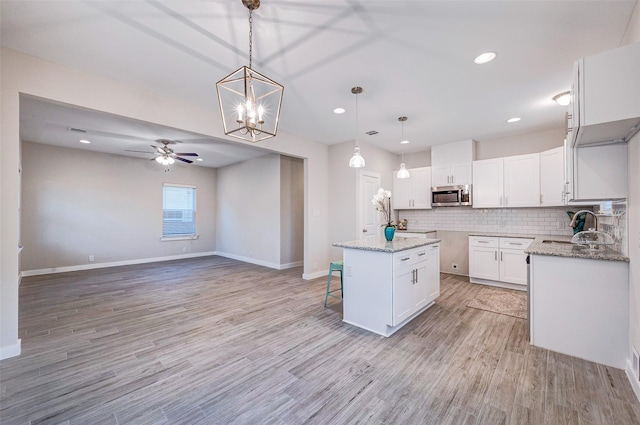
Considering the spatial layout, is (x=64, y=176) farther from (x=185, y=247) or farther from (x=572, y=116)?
(x=572, y=116)

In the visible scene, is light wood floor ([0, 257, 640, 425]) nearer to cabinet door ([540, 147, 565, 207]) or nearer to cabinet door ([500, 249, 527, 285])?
cabinet door ([500, 249, 527, 285])

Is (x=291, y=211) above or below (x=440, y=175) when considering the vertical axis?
below

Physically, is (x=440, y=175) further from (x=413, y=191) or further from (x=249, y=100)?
(x=249, y=100)

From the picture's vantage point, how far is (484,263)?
4.83 metres

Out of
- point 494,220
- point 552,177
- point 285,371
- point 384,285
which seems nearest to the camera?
point 285,371

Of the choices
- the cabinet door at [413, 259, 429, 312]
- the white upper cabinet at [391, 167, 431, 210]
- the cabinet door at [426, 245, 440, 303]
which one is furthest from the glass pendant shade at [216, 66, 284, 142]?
the white upper cabinet at [391, 167, 431, 210]

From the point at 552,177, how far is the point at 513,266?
1648mm

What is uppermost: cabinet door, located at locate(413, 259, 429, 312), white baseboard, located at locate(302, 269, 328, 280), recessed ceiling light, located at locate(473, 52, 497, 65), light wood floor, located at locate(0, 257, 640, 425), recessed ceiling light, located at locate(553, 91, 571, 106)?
recessed ceiling light, located at locate(473, 52, 497, 65)

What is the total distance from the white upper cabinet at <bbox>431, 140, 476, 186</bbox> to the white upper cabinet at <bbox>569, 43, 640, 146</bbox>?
3.38 meters

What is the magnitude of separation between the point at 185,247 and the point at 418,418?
8.03m

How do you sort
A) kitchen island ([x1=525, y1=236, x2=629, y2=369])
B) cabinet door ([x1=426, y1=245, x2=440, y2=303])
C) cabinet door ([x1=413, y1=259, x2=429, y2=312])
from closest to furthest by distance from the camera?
kitchen island ([x1=525, y1=236, x2=629, y2=369]), cabinet door ([x1=413, y1=259, x2=429, y2=312]), cabinet door ([x1=426, y1=245, x2=440, y2=303])

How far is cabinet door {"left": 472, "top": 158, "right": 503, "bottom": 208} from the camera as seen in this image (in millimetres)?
4953

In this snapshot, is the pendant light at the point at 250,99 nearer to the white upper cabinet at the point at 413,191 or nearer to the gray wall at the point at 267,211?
the gray wall at the point at 267,211

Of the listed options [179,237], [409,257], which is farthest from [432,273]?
[179,237]
